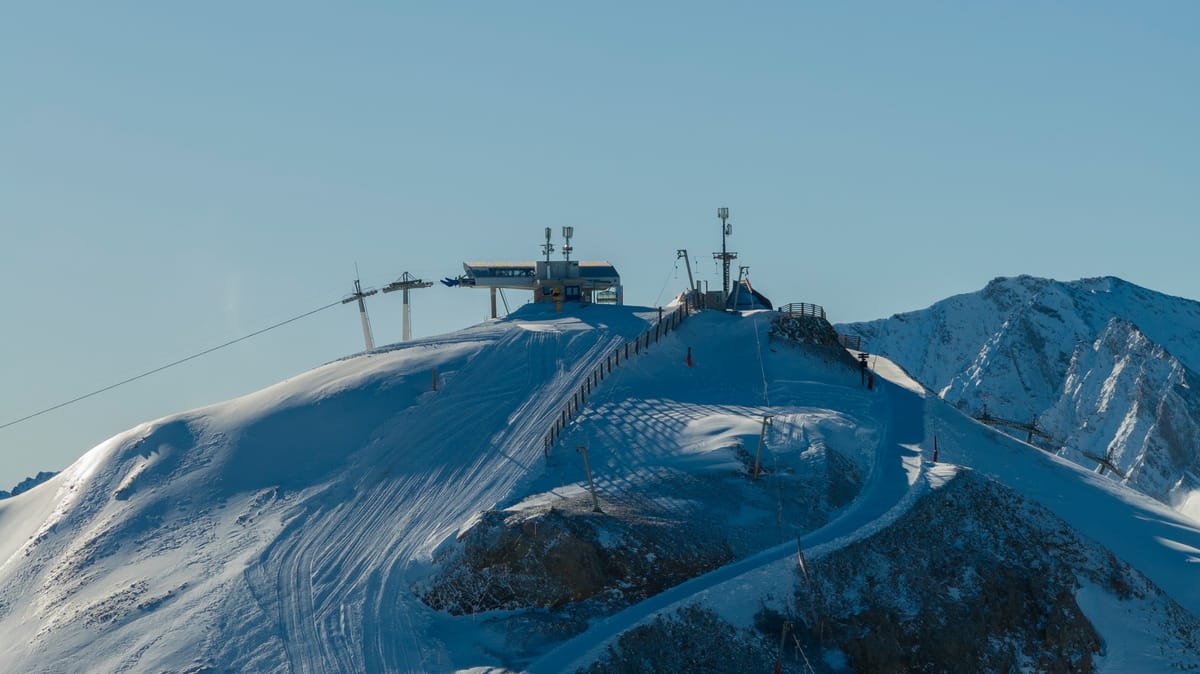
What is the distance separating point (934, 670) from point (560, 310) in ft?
175

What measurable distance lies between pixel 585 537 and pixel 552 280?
48.4 m

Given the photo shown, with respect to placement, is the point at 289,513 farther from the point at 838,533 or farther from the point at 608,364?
the point at 838,533

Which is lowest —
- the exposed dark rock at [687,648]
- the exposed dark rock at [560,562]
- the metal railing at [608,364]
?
the exposed dark rock at [687,648]

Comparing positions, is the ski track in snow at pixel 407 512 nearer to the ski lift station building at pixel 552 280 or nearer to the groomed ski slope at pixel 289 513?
the groomed ski slope at pixel 289 513

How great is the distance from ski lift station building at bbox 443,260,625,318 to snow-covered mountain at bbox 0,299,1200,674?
58.2 feet

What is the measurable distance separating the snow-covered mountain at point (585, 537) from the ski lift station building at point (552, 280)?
1774 centimetres

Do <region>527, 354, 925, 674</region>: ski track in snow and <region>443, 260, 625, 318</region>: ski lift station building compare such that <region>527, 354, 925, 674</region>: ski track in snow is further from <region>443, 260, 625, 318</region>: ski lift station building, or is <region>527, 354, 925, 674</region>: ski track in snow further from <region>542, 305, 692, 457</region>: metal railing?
<region>443, 260, 625, 318</region>: ski lift station building

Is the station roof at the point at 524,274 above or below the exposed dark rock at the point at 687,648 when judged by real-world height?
above

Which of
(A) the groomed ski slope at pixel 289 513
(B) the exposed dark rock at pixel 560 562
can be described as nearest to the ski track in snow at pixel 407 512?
(A) the groomed ski slope at pixel 289 513

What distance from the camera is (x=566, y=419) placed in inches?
3917

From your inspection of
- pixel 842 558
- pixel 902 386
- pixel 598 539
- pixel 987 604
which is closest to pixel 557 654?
pixel 598 539

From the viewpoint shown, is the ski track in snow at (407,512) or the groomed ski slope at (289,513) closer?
the ski track in snow at (407,512)

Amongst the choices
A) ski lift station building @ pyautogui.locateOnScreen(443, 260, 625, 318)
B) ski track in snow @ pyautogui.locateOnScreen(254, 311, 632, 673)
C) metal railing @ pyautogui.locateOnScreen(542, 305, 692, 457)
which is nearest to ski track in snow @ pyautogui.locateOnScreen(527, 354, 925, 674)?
ski track in snow @ pyautogui.locateOnScreen(254, 311, 632, 673)

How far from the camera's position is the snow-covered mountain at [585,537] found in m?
77.7
